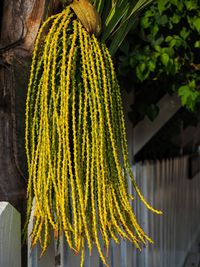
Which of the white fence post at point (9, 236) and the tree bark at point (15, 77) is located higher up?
the tree bark at point (15, 77)

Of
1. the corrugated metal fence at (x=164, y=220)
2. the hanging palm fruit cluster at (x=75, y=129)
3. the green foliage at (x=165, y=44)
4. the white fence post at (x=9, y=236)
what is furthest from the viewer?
the corrugated metal fence at (x=164, y=220)

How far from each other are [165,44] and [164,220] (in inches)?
69.7

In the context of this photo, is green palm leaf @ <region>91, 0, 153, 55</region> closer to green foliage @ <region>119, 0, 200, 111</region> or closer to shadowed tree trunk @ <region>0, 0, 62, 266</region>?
shadowed tree trunk @ <region>0, 0, 62, 266</region>

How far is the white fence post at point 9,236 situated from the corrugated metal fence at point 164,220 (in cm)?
92

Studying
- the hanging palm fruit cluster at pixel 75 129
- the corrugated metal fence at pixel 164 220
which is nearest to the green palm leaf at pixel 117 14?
the hanging palm fruit cluster at pixel 75 129

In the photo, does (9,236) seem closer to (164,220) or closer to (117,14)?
(117,14)

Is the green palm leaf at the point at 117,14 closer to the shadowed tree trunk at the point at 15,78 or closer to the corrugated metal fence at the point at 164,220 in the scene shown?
the shadowed tree trunk at the point at 15,78

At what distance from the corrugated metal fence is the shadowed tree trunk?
1.00 metres

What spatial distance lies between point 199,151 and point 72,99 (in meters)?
5.55

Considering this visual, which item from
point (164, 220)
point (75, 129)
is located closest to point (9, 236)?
point (75, 129)

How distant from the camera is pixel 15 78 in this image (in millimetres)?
1656

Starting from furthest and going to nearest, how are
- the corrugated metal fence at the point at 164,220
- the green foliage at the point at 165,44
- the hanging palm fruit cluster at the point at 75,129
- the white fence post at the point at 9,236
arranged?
the corrugated metal fence at the point at 164,220 < the green foliage at the point at 165,44 < the white fence post at the point at 9,236 < the hanging palm fruit cluster at the point at 75,129

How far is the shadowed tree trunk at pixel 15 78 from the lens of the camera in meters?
1.63

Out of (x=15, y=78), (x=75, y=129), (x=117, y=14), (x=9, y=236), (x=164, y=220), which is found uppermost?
(x=117, y=14)
